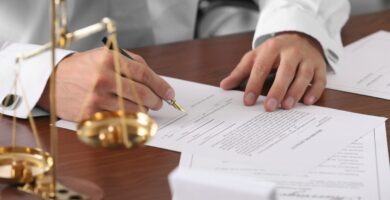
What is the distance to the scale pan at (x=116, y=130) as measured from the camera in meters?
0.69

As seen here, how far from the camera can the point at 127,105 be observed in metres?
1.05

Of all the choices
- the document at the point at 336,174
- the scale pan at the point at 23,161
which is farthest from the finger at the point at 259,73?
the scale pan at the point at 23,161

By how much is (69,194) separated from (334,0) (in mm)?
903

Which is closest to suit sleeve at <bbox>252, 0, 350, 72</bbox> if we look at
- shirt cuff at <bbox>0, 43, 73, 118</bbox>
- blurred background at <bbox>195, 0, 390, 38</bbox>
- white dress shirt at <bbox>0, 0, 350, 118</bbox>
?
white dress shirt at <bbox>0, 0, 350, 118</bbox>

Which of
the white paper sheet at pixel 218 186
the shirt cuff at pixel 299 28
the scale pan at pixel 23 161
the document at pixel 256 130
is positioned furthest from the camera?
the shirt cuff at pixel 299 28

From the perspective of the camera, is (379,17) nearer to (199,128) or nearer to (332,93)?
(332,93)

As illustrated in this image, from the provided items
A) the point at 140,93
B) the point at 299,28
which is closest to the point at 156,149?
the point at 140,93

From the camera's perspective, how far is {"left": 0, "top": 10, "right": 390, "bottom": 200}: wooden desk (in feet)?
2.98

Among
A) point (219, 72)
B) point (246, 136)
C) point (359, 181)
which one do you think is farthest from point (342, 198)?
point (219, 72)

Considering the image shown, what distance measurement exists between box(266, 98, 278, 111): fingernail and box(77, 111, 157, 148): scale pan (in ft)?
1.44

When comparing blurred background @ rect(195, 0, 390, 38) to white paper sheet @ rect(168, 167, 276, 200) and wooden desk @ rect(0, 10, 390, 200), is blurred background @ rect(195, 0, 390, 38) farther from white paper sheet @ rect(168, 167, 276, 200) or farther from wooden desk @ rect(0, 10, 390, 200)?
white paper sheet @ rect(168, 167, 276, 200)

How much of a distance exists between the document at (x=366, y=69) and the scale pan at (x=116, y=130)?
1.99 ft

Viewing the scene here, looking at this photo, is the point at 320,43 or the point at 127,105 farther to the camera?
the point at 320,43

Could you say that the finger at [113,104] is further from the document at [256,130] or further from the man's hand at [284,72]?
the man's hand at [284,72]
